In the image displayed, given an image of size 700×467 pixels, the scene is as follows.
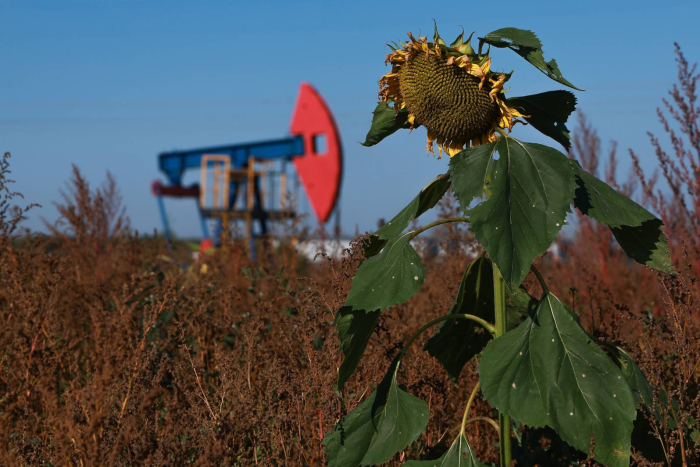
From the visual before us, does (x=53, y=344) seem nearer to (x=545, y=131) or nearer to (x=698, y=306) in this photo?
(x=545, y=131)

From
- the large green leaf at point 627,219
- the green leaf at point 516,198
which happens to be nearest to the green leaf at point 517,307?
the large green leaf at point 627,219

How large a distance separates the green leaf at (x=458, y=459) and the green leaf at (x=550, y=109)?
0.98 m

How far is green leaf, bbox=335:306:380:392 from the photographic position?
6.90 ft

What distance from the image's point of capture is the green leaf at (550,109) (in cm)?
205

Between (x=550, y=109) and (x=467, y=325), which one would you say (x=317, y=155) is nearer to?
(x=467, y=325)

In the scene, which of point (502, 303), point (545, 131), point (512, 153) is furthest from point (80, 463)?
point (545, 131)

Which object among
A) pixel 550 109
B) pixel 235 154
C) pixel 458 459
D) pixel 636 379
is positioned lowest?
pixel 458 459

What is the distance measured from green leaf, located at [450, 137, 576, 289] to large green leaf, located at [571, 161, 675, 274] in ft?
0.50

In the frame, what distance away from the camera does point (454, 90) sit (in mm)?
1991

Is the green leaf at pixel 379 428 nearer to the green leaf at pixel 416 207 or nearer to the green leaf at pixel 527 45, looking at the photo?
the green leaf at pixel 416 207

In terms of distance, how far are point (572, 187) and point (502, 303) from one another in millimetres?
478

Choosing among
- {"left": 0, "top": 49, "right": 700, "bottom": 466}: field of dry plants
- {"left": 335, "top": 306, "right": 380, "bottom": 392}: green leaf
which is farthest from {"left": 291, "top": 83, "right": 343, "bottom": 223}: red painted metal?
{"left": 335, "top": 306, "right": 380, "bottom": 392}: green leaf

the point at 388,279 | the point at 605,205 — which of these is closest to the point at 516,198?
the point at 605,205

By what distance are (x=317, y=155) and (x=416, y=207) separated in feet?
72.4
